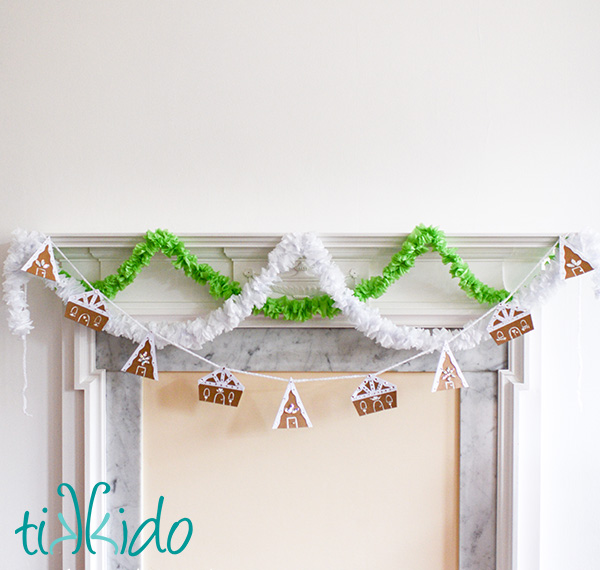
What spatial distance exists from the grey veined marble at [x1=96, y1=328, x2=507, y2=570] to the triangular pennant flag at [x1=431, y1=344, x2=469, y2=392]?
0.13 metres

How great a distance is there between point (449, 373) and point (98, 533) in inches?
44.5

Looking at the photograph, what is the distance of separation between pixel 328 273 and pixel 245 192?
1.24 ft

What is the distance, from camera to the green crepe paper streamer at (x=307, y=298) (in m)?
1.32

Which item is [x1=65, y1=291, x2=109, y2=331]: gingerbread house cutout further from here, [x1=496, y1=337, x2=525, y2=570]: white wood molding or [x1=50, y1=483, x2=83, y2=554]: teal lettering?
[x1=496, y1=337, x2=525, y2=570]: white wood molding

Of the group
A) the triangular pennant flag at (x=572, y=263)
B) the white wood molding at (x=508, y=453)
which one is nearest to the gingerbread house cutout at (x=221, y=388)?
the white wood molding at (x=508, y=453)

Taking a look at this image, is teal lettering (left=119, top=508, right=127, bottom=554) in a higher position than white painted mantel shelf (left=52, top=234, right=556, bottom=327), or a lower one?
lower

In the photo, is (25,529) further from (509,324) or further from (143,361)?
(509,324)

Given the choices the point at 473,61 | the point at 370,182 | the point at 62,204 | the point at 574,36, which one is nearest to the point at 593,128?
the point at 574,36

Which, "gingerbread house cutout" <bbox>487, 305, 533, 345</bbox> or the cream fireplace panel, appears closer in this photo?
"gingerbread house cutout" <bbox>487, 305, 533, 345</bbox>

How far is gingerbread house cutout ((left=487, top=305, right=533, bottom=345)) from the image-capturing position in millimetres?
1336

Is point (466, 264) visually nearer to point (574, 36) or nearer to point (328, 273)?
point (328, 273)

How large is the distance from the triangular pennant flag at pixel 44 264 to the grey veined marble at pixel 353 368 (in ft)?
0.79

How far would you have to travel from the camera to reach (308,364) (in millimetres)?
1469

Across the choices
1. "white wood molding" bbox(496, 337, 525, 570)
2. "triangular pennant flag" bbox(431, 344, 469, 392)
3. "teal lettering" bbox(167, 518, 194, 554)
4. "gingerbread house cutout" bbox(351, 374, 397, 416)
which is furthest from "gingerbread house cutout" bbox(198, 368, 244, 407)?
"white wood molding" bbox(496, 337, 525, 570)
